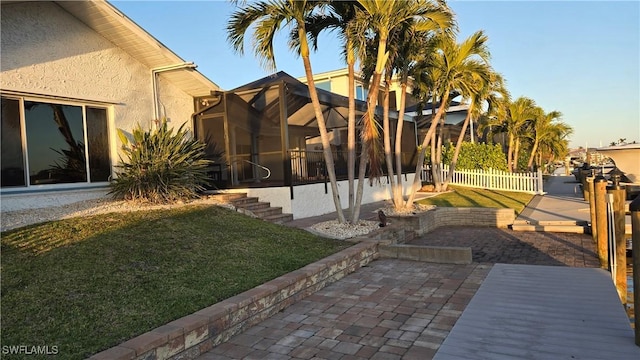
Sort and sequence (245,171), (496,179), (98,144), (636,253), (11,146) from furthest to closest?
(496,179), (245,171), (98,144), (11,146), (636,253)

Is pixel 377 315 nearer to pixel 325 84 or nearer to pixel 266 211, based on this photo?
pixel 266 211

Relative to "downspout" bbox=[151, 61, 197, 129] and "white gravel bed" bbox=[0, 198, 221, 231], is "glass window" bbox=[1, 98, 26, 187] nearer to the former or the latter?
"white gravel bed" bbox=[0, 198, 221, 231]

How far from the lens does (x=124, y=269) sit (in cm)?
486

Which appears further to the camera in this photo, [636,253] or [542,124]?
[542,124]

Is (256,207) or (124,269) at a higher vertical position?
(256,207)

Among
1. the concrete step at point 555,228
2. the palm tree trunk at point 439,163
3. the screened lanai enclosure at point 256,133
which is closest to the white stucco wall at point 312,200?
the screened lanai enclosure at point 256,133

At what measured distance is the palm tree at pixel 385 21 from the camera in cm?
801

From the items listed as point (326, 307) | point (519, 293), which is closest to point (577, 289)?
point (519, 293)

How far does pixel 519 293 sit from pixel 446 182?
13.2m

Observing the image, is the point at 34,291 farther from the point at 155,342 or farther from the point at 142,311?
the point at 155,342

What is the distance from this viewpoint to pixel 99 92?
8953 mm

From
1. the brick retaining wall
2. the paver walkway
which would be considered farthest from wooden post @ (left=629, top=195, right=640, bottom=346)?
the brick retaining wall

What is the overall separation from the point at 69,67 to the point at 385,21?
6.51 meters

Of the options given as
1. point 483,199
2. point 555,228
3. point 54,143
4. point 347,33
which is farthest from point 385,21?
point 483,199
